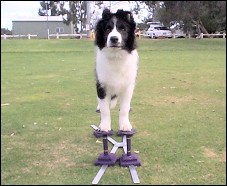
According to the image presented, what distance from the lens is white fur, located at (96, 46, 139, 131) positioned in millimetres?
4000

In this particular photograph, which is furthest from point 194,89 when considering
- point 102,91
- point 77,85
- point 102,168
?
point 102,168

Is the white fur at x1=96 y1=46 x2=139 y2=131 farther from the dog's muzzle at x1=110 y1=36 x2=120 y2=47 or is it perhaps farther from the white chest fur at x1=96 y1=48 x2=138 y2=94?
the dog's muzzle at x1=110 y1=36 x2=120 y2=47

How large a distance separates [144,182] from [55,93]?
4.78 m

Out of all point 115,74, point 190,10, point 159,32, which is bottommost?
point 115,74

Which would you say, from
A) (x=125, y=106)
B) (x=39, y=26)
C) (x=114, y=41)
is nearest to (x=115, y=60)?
(x=114, y=41)

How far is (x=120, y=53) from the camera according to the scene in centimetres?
396

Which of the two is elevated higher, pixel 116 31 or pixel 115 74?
pixel 116 31

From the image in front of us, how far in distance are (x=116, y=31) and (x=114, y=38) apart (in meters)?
0.11

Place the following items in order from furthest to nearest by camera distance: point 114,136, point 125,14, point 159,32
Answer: point 159,32 → point 114,136 → point 125,14

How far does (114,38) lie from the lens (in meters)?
3.64

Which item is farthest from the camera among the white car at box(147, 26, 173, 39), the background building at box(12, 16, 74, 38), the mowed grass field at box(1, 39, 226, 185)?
the background building at box(12, 16, 74, 38)

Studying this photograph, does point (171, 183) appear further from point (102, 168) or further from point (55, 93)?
point (55, 93)

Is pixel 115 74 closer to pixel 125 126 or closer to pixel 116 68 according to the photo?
pixel 116 68

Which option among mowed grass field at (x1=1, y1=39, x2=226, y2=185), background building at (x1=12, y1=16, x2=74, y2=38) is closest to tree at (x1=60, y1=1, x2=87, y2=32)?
background building at (x1=12, y1=16, x2=74, y2=38)
